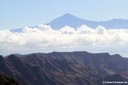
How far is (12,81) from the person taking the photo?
188125mm

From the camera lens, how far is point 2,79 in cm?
18712

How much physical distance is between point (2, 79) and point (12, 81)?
555cm
